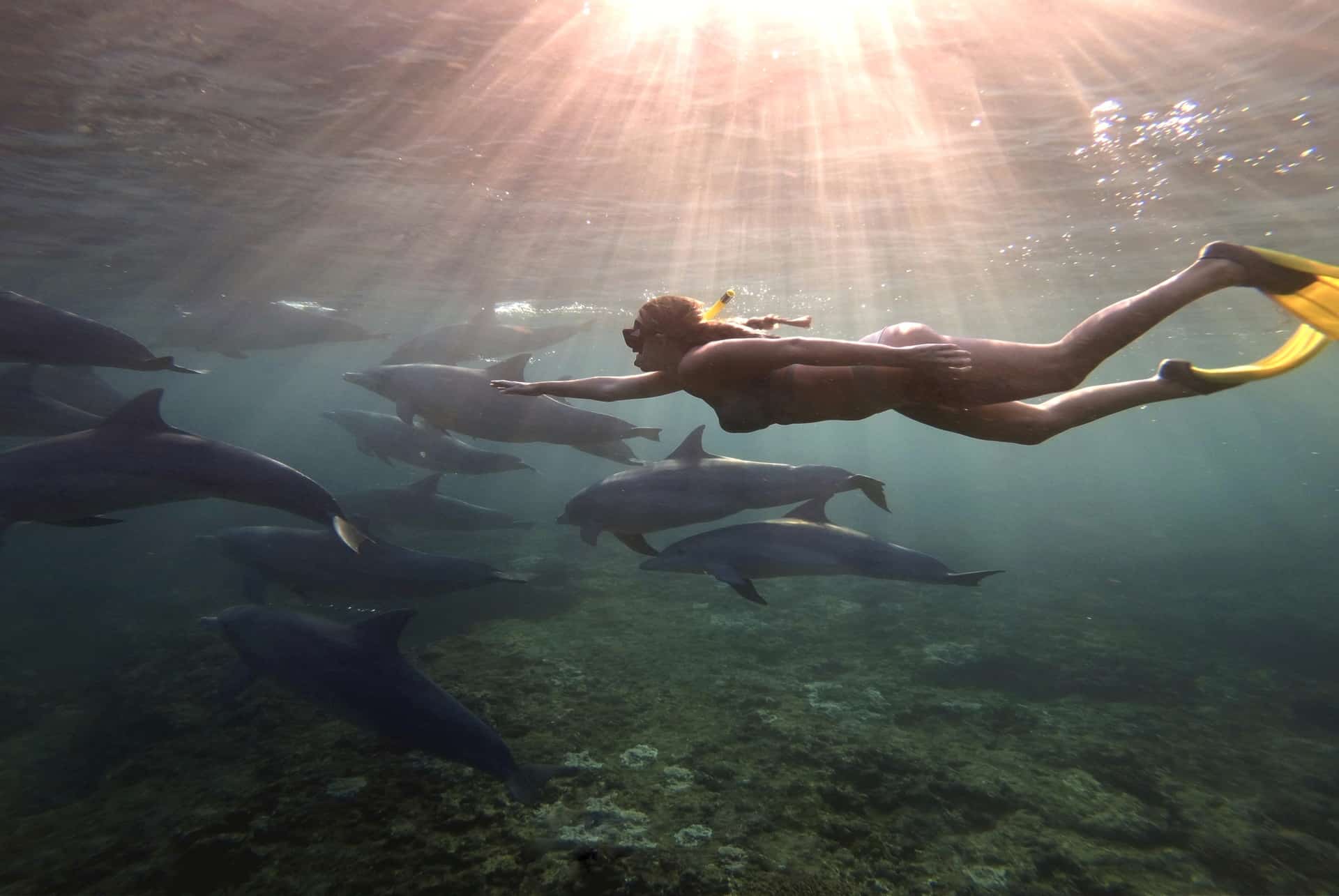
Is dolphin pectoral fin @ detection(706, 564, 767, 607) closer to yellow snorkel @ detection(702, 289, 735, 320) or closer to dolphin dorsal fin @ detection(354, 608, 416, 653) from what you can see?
dolphin dorsal fin @ detection(354, 608, 416, 653)

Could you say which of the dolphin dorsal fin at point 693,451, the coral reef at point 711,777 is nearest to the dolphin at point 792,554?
the dolphin dorsal fin at point 693,451

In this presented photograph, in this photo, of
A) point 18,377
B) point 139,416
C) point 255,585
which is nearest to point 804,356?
point 139,416

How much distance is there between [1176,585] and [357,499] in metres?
20.2

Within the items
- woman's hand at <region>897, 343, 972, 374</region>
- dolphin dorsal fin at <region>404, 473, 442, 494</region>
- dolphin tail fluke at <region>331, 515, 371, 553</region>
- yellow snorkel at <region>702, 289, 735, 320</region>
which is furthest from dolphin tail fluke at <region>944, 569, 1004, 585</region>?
dolphin dorsal fin at <region>404, 473, 442, 494</region>

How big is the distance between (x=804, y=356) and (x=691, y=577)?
1066cm

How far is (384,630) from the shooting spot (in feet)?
17.3

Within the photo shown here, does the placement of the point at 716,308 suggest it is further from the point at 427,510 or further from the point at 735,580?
the point at 427,510

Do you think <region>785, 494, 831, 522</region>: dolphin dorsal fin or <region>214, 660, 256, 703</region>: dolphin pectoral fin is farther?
<region>785, 494, 831, 522</region>: dolphin dorsal fin

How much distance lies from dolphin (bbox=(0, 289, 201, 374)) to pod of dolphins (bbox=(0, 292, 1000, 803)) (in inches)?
0.7

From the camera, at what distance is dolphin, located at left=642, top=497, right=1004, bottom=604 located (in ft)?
24.6

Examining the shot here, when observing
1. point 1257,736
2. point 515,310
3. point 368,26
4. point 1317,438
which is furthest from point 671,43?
point 1317,438

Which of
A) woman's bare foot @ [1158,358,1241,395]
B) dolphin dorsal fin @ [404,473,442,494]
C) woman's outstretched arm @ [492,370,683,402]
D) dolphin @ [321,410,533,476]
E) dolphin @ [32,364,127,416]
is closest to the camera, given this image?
woman's bare foot @ [1158,358,1241,395]

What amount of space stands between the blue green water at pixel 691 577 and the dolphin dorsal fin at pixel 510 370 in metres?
4.13

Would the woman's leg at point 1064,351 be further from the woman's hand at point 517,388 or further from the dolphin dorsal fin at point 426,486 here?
the dolphin dorsal fin at point 426,486
